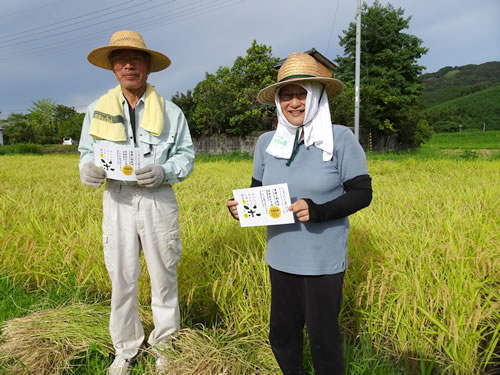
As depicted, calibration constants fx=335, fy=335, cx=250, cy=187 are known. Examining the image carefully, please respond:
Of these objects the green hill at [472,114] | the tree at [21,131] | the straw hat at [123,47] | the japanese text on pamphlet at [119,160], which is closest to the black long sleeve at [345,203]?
the japanese text on pamphlet at [119,160]

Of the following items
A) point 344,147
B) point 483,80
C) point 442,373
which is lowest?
point 442,373

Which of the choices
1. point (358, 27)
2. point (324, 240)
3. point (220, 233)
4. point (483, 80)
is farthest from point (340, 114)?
point (483, 80)

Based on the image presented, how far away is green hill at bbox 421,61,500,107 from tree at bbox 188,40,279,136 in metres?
83.2

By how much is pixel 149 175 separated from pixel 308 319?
87 cm

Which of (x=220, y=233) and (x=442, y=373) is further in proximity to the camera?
(x=220, y=233)

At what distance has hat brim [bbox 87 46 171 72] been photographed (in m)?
1.51

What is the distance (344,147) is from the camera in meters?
1.25

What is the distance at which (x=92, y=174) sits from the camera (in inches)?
57.4

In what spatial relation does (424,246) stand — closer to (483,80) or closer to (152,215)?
(152,215)

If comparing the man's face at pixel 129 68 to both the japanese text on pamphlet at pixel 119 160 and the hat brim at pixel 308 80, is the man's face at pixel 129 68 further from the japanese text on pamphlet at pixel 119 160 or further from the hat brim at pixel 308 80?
the hat brim at pixel 308 80

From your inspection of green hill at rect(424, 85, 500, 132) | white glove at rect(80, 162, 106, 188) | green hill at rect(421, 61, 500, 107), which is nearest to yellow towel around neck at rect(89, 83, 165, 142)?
A: white glove at rect(80, 162, 106, 188)

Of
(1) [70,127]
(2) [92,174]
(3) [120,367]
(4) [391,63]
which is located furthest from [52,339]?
(1) [70,127]

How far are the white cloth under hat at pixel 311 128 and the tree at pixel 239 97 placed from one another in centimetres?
1647

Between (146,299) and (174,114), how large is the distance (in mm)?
1193
